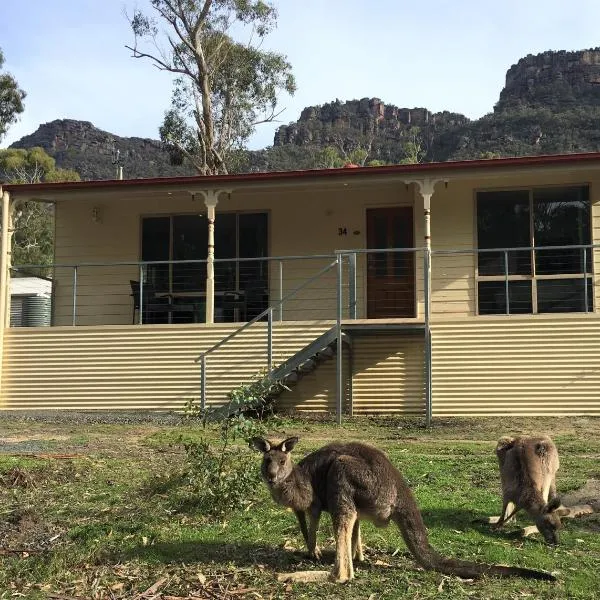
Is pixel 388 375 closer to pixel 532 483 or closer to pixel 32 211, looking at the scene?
pixel 532 483

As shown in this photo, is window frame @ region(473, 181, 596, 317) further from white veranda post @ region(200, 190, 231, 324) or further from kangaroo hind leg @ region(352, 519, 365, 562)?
kangaroo hind leg @ region(352, 519, 365, 562)

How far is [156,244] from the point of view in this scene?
15.9 m

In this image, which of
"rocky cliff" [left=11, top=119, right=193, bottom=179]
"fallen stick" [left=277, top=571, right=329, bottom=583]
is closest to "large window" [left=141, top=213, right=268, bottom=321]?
"fallen stick" [left=277, top=571, right=329, bottom=583]

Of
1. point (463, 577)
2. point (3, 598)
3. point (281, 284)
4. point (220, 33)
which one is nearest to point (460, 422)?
point (281, 284)

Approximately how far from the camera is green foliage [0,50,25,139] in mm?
35562

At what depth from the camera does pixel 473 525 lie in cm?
573

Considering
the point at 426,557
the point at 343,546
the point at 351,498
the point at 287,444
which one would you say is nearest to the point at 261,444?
the point at 287,444

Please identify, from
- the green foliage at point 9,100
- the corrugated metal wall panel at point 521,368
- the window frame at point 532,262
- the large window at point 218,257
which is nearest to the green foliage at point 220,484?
the corrugated metal wall panel at point 521,368

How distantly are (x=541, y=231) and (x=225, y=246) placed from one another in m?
5.94

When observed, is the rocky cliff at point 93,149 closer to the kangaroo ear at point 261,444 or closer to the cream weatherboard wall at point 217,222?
the cream weatherboard wall at point 217,222

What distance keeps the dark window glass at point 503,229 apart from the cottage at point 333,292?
26 mm

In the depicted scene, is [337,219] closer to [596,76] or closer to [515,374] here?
[515,374]

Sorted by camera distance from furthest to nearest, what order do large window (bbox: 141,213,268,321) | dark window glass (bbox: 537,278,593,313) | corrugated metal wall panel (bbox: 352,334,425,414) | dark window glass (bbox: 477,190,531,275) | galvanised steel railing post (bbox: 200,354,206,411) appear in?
large window (bbox: 141,213,268,321) → dark window glass (bbox: 477,190,531,275) → dark window glass (bbox: 537,278,593,313) → corrugated metal wall panel (bbox: 352,334,425,414) → galvanised steel railing post (bbox: 200,354,206,411)

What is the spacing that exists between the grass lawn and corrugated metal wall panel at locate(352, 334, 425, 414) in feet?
13.9
